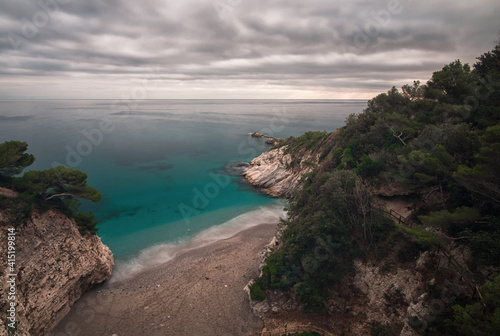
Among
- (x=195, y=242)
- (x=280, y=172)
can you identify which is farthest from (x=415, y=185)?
(x=280, y=172)

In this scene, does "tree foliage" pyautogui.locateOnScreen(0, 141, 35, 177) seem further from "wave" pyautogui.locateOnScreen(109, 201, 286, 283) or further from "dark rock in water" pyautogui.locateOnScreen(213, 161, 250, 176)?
"dark rock in water" pyautogui.locateOnScreen(213, 161, 250, 176)

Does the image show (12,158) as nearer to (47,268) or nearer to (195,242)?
(47,268)

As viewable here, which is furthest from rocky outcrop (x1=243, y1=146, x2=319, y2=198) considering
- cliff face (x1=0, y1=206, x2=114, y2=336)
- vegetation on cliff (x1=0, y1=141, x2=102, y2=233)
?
cliff face (x1=0, y1=206, x2=114, y2=336)

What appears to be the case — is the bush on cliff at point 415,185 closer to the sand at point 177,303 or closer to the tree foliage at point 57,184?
the sand at point 177,303

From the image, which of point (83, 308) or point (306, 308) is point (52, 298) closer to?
point (83, 308)

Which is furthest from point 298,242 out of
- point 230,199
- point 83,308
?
point 230,199

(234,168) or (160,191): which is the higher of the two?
(234,168)

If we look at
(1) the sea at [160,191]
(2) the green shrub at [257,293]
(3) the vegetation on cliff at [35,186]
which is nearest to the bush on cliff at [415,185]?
(2) the green shrub at [257,293]
